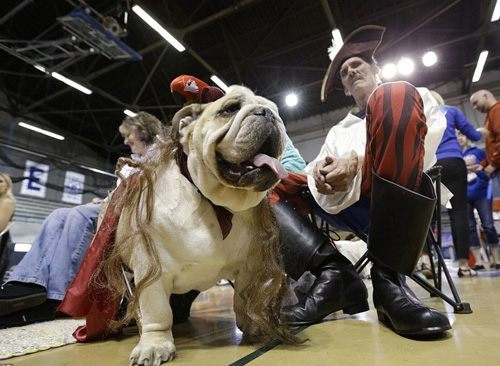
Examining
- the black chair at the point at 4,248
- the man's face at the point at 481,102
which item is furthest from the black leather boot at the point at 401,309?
the man's face at the point at 481,102

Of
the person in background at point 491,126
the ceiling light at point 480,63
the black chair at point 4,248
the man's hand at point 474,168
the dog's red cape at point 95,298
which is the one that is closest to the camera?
the dog's red cape at point 95,298

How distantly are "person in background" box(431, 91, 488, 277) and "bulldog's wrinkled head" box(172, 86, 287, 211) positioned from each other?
175 centimetres

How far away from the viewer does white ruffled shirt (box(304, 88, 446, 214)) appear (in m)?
1.28

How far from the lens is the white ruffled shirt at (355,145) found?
4.20 feet

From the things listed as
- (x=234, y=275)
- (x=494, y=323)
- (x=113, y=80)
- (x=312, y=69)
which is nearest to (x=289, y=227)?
(x=234, y=275)

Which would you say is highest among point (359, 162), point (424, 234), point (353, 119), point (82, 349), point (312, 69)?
point (312, 69)

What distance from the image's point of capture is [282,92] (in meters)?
9.12

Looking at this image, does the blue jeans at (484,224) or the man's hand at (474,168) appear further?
the blue jeans at (484,224)

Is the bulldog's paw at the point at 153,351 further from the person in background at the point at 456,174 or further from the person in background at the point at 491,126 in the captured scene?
the person in background at the point at 491,126

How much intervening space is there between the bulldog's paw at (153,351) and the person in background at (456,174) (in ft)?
6.81

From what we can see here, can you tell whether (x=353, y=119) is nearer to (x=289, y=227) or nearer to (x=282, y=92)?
(x=289, y=227)

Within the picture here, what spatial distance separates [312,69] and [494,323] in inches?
304

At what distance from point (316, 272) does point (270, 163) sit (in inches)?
25.6

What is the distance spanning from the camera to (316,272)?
1311 millimetres
